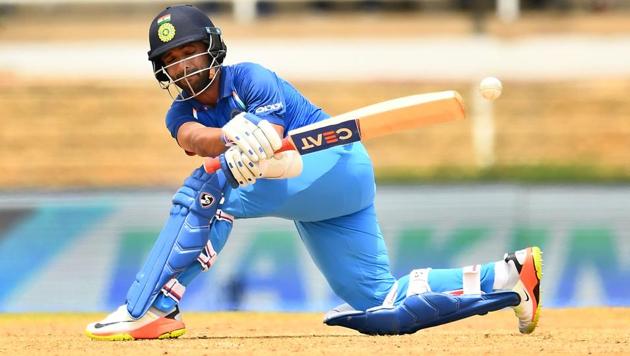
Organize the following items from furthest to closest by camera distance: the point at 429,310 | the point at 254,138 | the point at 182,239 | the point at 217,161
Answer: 1. the point at 429,310
2. the point at 182,239
3. the point at 217,161
4. the point at 254,138

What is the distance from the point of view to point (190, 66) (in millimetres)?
4957

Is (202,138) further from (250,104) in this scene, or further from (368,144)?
(368,144)

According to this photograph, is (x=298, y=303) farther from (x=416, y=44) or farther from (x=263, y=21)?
(x=263, y=21)

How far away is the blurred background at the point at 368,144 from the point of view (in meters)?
8.01

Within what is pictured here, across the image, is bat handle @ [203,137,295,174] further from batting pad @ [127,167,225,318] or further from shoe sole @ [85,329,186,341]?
shoe sole @ [85,329,186,341]

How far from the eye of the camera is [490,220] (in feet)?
26.4

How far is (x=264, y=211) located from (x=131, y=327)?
69 cm

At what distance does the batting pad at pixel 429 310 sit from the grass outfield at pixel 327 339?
76mm

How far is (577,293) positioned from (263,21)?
647 centimetres

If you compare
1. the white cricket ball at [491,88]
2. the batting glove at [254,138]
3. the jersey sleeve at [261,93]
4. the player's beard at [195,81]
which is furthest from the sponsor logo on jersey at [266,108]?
the white cricket ball at [491,88]

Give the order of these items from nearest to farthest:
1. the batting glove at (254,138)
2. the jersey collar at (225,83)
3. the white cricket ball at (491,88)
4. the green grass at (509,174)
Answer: the batting glove at (254,138) → the white cricket ball at (491,88) → the jersey collar at (225,83) → the green grass at (509,174)

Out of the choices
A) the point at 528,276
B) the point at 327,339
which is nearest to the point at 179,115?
the point at 327,339

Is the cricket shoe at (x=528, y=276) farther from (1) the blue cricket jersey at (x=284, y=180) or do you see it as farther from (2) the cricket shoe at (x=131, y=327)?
(2) the cricket shoe at (x=131, y=327)

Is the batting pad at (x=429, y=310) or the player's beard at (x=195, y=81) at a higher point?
the player's beard at (x=195, y=81)
